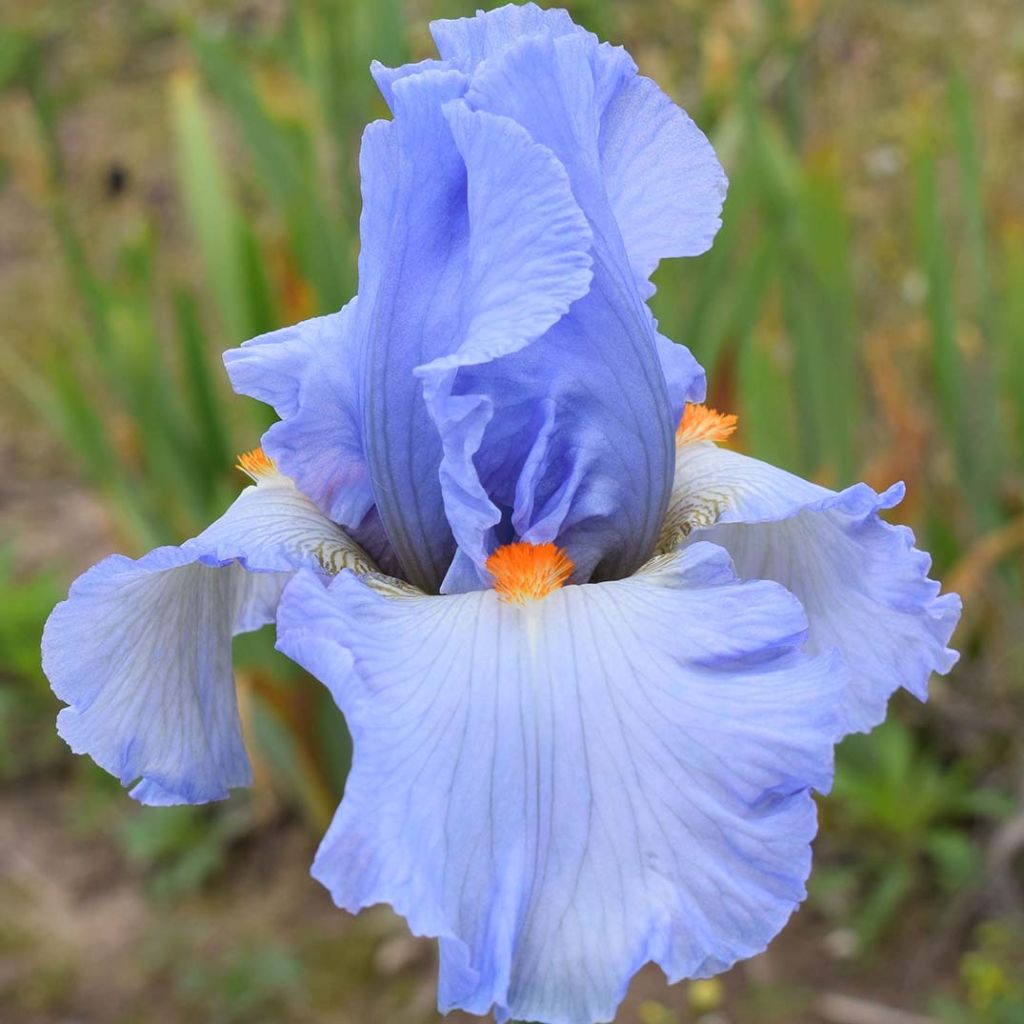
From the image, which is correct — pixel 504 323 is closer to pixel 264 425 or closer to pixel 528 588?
pixel 528 588

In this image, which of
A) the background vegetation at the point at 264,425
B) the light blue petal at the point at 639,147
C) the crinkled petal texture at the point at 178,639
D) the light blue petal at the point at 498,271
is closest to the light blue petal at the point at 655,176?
the light blue petal at the point at 639,147

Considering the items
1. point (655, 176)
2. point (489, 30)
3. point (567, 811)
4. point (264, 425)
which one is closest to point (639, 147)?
point (655, 176)

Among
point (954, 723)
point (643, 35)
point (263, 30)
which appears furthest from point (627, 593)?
point (263, 30)

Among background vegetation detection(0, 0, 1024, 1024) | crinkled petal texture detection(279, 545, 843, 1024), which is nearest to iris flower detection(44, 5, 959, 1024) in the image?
crinkled petal texture detection(279, 545, 843, 1024)

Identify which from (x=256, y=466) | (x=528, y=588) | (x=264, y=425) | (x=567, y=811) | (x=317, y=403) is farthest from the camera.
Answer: (x=264, y=425)

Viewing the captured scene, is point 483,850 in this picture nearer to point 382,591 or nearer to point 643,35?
point 382,591

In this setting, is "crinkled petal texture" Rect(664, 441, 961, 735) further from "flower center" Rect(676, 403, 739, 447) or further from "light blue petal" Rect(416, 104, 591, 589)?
"light blue petal" Rect(416, 104, 591, 589)
